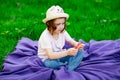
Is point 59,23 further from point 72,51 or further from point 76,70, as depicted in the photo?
point 76,70

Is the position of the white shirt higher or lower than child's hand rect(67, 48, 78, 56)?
higher

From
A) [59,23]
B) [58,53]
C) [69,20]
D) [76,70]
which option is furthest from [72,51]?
[69,20]

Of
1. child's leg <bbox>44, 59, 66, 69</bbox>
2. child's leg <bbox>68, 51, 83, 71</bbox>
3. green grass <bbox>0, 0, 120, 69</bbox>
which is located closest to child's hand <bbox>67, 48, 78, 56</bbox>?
child's leg <bbox>68, 51, 83, 71</bbox>

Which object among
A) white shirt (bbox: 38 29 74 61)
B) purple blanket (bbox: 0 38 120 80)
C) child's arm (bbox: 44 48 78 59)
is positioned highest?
white shirt (bbox: 38 29 74 61)

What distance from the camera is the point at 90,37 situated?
21.6 feet

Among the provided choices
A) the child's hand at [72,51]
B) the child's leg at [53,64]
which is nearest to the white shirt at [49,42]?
the child's leg at [53,64]

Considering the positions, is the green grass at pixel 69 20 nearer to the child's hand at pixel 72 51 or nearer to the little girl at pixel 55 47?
the little girl at pixel 55 47

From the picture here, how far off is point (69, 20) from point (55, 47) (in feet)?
7.66

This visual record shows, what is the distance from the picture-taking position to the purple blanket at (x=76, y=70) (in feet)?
15.6

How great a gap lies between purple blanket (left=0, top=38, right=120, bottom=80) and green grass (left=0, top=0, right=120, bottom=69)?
1.28ft

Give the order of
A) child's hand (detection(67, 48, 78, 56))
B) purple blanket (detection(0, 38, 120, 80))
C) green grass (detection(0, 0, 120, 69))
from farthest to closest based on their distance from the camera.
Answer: green grass (detection(0, 0, 120, 69)) < child's hand (detection(67, 48, 78, 56)) < purple blanket (detection(0, 38, 120, 80))

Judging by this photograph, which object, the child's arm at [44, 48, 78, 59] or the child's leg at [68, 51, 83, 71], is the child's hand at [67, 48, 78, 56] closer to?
the child's arm at [44, 48, 78, 59]

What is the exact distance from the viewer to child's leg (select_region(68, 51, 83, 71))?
4977 mm

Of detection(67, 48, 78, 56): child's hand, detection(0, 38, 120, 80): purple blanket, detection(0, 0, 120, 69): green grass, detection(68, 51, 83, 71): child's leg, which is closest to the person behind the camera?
detection(0, 38, 120, 80): purple blanket
